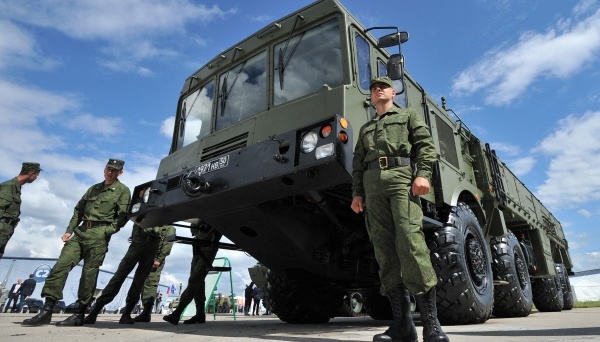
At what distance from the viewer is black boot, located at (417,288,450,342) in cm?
226

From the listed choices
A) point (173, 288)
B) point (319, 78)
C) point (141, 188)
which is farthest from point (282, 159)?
point (173, 288)

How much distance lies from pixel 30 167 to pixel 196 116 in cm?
247

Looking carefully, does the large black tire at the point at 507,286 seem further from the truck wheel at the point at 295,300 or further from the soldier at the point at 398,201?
the soldier at the point at 398,201

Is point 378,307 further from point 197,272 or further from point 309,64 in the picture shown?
point 309,64

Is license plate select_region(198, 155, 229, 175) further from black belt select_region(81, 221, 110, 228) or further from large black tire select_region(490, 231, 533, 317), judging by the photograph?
large black tire select_region(490, 231, 533, 317)

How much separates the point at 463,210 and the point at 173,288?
25.7 meters

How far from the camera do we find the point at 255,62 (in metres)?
4.18

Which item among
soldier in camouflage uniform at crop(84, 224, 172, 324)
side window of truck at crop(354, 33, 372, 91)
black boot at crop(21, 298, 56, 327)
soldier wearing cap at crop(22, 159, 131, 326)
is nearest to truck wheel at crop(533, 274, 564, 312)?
side window of truck at crop(354, 33, 372, 91)

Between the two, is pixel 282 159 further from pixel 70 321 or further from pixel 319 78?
pixel 70 321

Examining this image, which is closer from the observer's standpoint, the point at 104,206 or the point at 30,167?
the point at 104,206

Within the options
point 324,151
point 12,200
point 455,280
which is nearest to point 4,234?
point 12,200

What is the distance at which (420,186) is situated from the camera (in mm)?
2400

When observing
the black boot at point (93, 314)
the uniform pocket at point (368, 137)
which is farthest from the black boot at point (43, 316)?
the uniform pocket at point (368, 137)

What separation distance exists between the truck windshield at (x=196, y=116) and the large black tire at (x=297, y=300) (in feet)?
6.41
